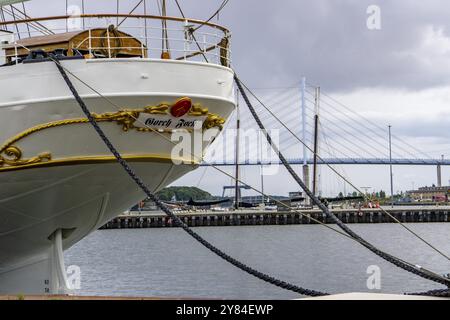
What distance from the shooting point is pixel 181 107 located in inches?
461

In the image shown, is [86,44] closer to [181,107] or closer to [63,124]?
[63,124]

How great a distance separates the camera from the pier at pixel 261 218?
261 feet

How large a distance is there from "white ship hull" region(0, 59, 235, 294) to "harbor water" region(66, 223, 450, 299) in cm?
928

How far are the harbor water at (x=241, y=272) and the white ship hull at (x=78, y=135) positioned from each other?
30.5ft

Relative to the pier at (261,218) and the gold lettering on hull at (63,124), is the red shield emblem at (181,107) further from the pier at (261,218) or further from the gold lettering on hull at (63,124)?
the pier at (261,218)

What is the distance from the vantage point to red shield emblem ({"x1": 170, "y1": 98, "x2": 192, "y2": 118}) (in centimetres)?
1166

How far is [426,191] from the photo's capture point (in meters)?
188

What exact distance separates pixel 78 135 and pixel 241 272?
57.2 ft

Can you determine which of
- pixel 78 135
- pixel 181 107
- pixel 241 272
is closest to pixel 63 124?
pixel 78 135

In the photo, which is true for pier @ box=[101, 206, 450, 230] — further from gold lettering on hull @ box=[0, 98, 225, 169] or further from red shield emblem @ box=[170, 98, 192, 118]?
gold lettering on hull @ box=[0, 98, 225, 169]

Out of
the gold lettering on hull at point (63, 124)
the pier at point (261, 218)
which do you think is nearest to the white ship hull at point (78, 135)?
the gold lettering on hull at point (63, 124)
